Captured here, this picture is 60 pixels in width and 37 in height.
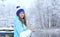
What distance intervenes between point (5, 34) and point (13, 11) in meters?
0.37

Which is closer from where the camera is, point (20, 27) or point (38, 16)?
point (20, 27)

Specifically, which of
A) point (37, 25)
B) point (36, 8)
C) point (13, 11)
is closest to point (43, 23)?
point (37, 25)

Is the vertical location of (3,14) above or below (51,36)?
above

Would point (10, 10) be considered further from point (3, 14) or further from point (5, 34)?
point (5, 34)

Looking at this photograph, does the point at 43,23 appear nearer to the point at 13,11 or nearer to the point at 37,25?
the point at 37,25

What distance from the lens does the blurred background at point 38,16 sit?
2.47 metres

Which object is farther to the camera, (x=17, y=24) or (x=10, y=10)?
(x=10, y=10)

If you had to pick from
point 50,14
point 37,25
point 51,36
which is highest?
point 50,14

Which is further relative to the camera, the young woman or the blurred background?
the blurred background

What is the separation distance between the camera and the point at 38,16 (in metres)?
2.49

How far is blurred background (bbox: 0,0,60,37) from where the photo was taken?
97.2 inches

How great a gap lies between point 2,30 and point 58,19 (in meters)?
0.87

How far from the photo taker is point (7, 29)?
2469 mm

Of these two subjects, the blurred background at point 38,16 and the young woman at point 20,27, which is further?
the blurred background at point 38,16
